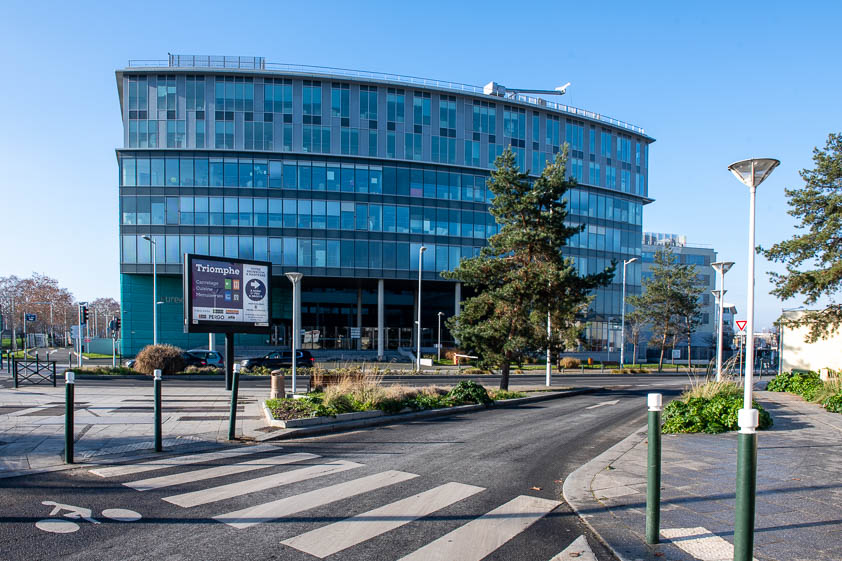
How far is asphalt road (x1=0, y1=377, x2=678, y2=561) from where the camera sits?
457cm

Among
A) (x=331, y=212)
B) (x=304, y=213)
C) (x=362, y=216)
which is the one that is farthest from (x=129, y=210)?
(x=362, y=216)

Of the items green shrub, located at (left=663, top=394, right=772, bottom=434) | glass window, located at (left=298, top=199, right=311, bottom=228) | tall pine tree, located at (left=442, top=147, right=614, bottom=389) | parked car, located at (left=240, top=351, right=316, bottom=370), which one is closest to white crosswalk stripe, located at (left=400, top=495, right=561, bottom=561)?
green shrub, located at (left=663, top=394, right=772, bottom=434)

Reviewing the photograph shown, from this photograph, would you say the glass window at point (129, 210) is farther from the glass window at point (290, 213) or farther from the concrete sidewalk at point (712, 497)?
the concrete sidewalk at point (712, 497)

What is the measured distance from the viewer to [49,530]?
16.0ft

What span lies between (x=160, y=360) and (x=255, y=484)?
78.1 ft

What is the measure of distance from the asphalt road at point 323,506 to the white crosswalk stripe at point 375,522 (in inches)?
0.7

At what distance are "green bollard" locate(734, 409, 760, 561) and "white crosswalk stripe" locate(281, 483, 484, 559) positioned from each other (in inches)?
118

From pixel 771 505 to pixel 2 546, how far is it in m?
7.61

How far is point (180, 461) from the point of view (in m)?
7.77

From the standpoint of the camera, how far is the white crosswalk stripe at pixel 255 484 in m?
5.88

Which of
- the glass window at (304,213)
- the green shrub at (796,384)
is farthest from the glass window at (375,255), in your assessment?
the green shrub at (796,384)

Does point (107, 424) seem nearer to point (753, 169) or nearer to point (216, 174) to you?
point (753, 169)

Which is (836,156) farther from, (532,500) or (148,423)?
(148,423)

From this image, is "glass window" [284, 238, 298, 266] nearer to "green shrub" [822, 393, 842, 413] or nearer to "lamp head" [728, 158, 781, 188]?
"green shrub" [822, 393, 842, 413]
